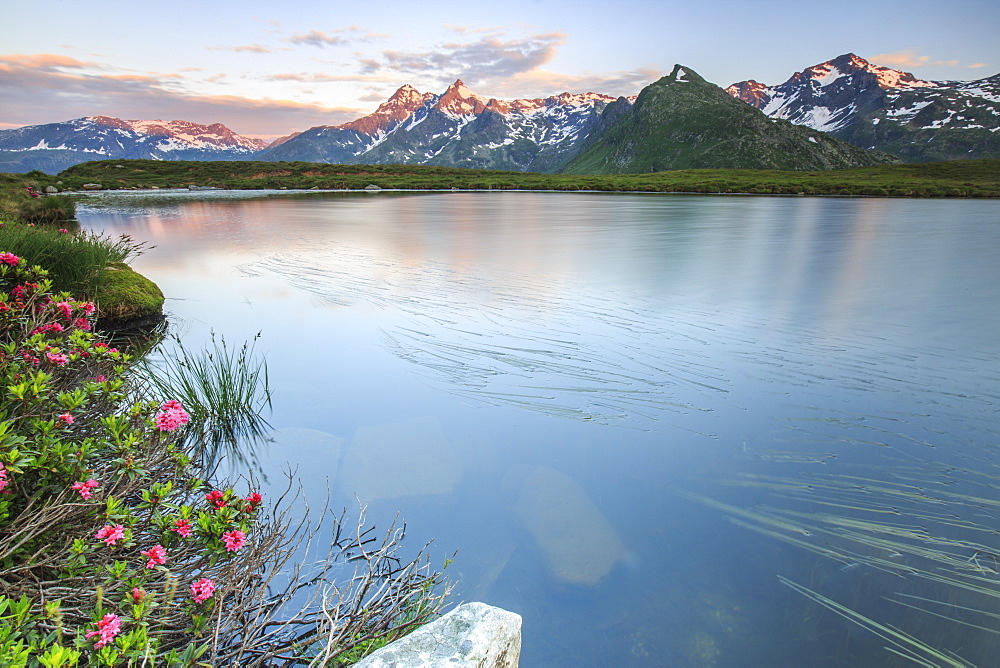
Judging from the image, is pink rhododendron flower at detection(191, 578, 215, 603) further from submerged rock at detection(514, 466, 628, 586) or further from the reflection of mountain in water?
the reflection of mountain in water

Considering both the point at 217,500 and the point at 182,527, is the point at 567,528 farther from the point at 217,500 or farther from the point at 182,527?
the point at 182,527

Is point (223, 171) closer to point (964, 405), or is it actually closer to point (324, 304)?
point (324, 304)

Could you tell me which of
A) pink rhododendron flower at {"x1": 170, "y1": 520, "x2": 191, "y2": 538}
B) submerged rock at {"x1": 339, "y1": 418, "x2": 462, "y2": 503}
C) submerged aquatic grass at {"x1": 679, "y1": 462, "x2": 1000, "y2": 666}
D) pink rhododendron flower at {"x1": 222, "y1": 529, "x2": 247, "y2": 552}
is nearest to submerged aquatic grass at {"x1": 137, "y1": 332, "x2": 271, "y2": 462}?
submerged rock at {"x1": 339, "y1": 418, "x2": 462, "y2": 503}

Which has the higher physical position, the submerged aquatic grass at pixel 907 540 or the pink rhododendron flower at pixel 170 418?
the pink rhododendron flower at pixel 170 418

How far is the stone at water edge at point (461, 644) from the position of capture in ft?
7.73

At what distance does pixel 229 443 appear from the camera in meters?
6.04

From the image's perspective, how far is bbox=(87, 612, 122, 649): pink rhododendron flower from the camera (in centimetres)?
212

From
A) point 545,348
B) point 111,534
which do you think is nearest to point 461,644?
point 111,534

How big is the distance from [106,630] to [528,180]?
116m

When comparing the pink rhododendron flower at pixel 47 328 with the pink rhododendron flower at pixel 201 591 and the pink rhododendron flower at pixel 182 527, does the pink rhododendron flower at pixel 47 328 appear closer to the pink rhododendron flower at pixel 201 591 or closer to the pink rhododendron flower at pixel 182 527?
the pink rhododendron flower at pixel 182 527

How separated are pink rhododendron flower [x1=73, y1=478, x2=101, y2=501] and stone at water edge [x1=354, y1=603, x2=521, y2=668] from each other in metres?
1.72

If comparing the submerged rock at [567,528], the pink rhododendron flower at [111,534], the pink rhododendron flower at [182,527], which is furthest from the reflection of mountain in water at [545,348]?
the pink rhododendron flower at [111,534]

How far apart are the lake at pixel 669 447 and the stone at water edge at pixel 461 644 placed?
110 cm

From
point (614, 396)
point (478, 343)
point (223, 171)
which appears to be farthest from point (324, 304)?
point (223, 171)
